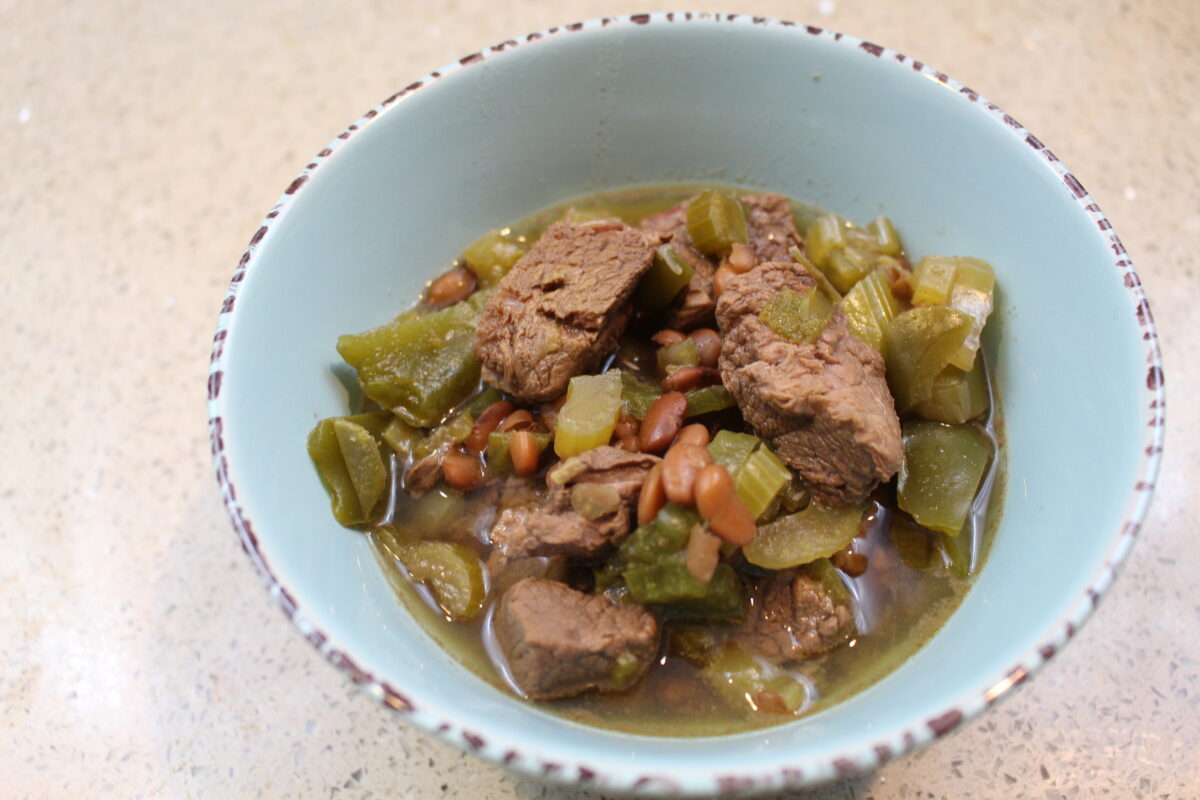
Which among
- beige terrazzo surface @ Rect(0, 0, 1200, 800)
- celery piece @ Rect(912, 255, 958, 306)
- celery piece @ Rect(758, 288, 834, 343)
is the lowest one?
beige terrazzo surface @ Rect(0, 0, 1200, 800)

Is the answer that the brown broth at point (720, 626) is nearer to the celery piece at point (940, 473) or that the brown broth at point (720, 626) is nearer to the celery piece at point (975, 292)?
the celery piece at point (940, 473)

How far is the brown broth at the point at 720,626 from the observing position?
1904 millimetres

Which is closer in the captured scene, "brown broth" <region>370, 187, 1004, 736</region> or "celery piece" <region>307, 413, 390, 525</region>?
"brown broth" <region>370, 187, 1004, 736</region>

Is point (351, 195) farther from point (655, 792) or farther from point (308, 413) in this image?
point (655, 792)

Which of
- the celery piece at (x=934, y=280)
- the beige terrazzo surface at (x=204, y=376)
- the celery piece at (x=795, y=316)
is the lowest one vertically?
the beige terrazzo surface at (x=204, y=376)

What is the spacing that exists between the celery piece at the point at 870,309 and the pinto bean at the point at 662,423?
18.5 inches

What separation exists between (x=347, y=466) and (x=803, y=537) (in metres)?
1.07

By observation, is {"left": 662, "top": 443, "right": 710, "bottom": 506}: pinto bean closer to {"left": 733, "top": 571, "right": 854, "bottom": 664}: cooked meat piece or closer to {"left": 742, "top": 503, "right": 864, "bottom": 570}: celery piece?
{"left": 742, "top": 503, "right": 864, "bottom": 570}: celery piece

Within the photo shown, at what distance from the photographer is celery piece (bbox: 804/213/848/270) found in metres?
2.52

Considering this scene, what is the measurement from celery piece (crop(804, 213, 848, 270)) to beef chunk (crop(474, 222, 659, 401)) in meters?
0.53

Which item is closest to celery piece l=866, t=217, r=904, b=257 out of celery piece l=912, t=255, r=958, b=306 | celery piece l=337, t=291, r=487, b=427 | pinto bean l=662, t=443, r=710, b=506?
celery piece l=912, t=255, r=958, b=306

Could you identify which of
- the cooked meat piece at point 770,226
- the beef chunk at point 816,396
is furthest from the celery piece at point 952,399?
the cooked meat piece at point 770,226

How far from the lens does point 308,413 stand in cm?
215

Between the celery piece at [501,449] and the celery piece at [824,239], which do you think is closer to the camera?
the celery piece at [501,449]
